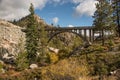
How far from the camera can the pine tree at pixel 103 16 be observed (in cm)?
6116

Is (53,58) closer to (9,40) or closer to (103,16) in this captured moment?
(103,16)

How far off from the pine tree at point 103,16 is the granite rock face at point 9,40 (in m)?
25.9

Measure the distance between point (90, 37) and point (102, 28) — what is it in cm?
2168

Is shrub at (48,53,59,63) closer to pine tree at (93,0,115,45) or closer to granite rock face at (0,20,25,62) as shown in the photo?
pine tree at (93,0,115,45)

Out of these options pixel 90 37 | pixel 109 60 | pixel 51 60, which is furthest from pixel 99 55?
pixel 90 37

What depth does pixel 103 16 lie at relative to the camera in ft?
201

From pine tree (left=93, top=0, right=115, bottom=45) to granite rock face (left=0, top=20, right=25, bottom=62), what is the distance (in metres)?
25.9

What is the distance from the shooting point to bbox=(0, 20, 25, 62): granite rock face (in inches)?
3167

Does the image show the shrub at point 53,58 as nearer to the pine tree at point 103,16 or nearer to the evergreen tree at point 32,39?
the evergreen tree at point 32,39

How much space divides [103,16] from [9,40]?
40.8 metres

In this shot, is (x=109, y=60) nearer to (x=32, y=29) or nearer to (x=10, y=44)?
(x=32, y=29)

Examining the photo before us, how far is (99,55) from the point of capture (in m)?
49.7

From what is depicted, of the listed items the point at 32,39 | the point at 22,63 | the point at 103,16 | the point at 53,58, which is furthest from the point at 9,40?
the point at 103,16

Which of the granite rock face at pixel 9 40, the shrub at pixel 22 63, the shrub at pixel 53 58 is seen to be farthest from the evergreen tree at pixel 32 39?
the granite rock face at pixel 9 40
